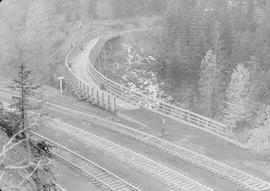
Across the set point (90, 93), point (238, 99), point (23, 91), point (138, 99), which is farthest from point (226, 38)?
point (23, 91)

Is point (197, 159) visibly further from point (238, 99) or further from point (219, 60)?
point (219, 60)

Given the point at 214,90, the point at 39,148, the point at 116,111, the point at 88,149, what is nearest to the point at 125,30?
the point at 214,90

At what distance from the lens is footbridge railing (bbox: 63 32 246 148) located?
27.4 metres

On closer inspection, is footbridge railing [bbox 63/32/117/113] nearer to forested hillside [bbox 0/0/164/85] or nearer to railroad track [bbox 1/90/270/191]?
railroad track [bbox 1/90/270/191]

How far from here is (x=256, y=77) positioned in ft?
196

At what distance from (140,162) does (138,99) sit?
1259cm

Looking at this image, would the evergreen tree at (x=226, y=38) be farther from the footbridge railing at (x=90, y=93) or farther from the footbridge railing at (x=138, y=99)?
the footbridge railing at (x=90, y=93)

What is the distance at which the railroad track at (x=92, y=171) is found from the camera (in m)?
20.3

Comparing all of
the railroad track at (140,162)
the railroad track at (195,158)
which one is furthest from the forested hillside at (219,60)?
the railroad track at (140,162)

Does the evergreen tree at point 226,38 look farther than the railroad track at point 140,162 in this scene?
Yes

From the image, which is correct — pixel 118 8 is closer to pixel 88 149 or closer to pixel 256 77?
pixel 256 77

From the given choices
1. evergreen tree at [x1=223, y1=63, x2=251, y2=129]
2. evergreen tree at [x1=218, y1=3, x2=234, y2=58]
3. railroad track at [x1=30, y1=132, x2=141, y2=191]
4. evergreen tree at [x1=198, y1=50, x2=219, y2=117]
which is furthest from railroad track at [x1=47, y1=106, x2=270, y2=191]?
evergreen tree at [x1=218, y1=3, x2=234, y2=58]

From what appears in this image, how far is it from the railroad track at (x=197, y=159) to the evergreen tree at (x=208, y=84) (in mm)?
31022

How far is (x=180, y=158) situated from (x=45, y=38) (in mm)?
46136
